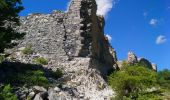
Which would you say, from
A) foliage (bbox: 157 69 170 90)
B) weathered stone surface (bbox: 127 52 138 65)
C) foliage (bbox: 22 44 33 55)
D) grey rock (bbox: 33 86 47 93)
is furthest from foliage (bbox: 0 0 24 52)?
weathered stone surface (bbox: 127 52 138 65)

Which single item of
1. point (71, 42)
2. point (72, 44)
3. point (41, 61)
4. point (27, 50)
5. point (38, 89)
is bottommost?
point (38, 89)

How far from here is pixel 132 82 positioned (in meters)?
48.5

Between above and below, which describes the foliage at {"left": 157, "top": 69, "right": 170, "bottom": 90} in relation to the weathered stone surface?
below

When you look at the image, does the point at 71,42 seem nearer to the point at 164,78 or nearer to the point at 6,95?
the point at 6,95

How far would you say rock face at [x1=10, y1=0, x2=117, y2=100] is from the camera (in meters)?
52.5

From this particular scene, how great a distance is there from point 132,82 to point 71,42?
11.0m

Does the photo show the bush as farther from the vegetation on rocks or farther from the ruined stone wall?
the vegetation on rocks

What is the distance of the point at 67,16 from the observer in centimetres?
5934

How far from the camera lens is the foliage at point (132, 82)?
4828 cm

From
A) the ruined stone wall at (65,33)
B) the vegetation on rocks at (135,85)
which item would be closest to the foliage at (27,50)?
the ruined stone wall at (65,33)

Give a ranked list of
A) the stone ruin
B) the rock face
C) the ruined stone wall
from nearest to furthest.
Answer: the stone ruin, the rock face, the ruined stone wall

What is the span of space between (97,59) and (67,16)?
5992 millimetres

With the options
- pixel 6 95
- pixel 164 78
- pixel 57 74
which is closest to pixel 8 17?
pixel 57 74

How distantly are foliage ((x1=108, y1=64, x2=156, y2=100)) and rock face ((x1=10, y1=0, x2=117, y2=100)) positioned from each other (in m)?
1.84
